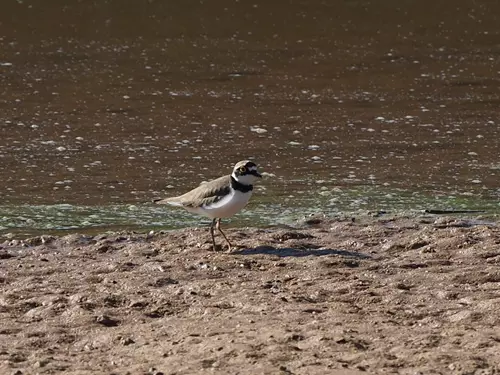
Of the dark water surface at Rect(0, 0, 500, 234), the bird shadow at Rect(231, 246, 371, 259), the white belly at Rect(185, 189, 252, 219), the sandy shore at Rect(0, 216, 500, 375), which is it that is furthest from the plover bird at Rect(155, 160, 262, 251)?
the dark water surface at Rect(0, 0, 500, 234)

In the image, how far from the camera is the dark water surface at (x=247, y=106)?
10211mm

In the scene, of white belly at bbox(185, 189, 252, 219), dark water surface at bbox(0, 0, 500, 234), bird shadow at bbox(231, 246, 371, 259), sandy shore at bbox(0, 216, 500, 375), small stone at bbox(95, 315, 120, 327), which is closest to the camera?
sandy shore at bbox(0, 216, 500, 375)

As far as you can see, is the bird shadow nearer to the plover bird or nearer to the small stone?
the plover bird

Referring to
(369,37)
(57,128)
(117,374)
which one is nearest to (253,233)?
(117,374)

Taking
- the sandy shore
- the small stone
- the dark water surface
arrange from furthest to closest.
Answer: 1. the dark water surface
2. the small stone
3. the sandy shore

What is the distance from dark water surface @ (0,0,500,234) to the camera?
10.2 m

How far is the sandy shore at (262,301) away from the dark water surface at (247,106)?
0.94m

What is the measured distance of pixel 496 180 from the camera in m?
10.7

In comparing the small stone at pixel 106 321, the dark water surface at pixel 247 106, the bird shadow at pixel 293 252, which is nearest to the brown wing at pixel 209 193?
the bird shadow at pixel 293 252

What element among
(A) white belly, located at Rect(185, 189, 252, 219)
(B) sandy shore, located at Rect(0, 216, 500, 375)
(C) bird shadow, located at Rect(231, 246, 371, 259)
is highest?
(A) white belly, located at Rect(185, 189, 252, 219)

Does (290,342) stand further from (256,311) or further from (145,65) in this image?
(145,65)

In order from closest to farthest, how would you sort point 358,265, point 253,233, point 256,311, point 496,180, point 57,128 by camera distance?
point 256,311
point 358,265
point 253,233
point 496,180
point 57,128

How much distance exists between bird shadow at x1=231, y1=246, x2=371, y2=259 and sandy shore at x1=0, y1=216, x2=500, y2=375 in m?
0.02

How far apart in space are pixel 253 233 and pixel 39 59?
26.3 feet
